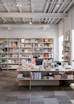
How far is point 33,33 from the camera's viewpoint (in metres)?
15.1

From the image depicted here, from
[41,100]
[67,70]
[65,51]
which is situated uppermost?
Result: [65,51]

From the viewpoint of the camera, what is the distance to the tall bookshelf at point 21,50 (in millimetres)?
14773

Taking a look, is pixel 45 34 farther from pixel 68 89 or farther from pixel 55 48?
pixel 68 89

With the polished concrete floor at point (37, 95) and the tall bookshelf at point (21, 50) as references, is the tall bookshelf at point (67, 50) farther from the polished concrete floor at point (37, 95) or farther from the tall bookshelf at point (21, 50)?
the tall bookshelf at point (21, 50)

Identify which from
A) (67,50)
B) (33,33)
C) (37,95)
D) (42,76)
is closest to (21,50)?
(33,33)

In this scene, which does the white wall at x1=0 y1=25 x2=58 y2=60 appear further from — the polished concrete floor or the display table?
the polished concrete floor

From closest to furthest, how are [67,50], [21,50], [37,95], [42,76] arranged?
[37,95]
[42,76]
[67,50]
[21,50]

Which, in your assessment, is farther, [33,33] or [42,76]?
[33,33]

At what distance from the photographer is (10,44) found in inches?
584

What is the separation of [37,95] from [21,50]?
8.70 meters

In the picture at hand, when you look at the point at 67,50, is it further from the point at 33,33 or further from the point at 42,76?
the point at 33,33

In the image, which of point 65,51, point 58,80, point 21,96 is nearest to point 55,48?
point 65,51

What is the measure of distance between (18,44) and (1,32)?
1680 mm

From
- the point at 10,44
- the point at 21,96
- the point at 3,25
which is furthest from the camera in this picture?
the point at 10,44
